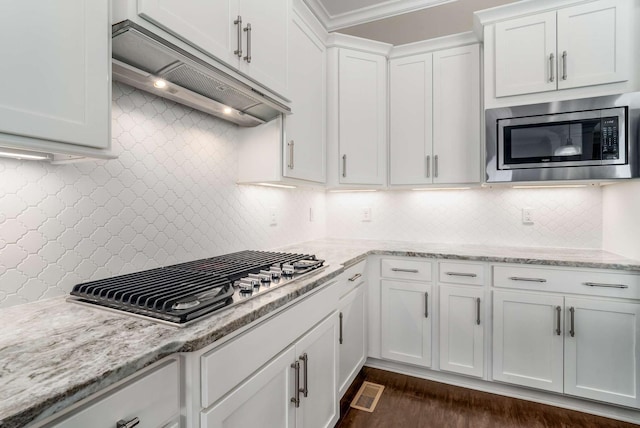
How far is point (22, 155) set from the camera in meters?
1.01

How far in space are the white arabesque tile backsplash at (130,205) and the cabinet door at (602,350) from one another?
205 centimetres

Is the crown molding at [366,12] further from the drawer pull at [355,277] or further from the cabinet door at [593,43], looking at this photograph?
the drawer pull at [355,277]

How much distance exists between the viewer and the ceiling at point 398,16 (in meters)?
2.51

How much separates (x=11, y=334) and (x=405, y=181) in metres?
2.43

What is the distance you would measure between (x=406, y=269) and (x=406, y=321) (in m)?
0.38

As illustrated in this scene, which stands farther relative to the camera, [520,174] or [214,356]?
[520,174]

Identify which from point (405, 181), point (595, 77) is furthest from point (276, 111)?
point (595, 77)

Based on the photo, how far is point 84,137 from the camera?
0.91 metres

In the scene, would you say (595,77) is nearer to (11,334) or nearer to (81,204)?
(81,204)

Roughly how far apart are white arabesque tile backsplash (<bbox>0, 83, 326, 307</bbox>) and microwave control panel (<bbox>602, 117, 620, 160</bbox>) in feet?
7.15

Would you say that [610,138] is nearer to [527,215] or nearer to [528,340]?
[527,215]

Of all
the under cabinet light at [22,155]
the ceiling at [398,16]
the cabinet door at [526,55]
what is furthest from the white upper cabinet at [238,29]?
the cabinet door at [526,55]

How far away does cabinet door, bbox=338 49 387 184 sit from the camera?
2576 mm

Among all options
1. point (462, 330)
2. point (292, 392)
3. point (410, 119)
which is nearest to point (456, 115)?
point (410, 119)
